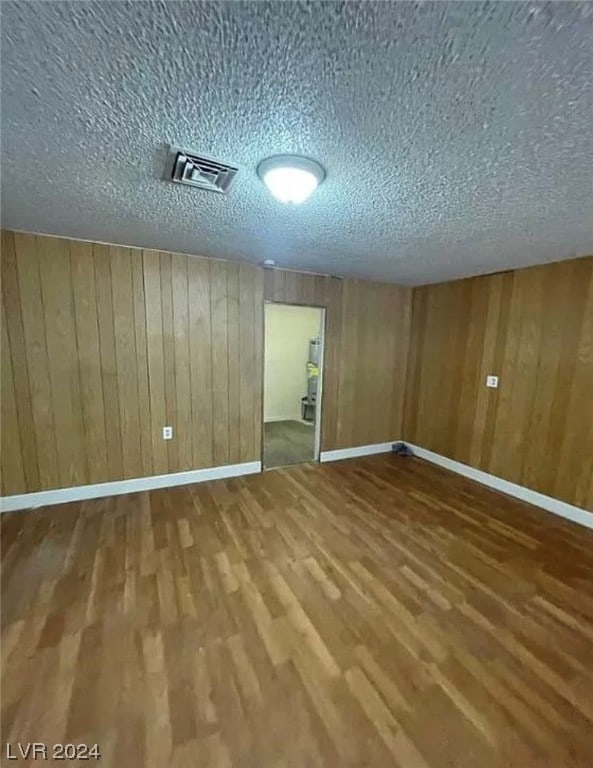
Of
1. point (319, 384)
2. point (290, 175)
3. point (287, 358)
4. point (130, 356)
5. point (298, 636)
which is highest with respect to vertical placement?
point (290, 175)

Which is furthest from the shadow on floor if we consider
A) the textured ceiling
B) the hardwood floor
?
the textured ceiling

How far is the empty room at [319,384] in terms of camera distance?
0.99 meters

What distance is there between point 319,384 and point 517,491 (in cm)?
231

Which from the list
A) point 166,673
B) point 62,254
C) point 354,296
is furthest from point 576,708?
point 62,254

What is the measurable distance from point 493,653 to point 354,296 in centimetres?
347

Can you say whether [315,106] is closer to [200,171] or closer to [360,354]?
[200,171]

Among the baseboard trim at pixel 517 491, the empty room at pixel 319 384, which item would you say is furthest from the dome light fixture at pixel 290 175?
the baseboard trim at pixel 517 491

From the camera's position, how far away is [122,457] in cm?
321

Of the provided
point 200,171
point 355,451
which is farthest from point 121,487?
point 200,171

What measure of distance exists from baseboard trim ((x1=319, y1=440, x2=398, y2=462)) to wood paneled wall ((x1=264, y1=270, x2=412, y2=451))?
0.06m

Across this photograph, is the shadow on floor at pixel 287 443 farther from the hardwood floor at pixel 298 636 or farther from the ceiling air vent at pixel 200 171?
the ceiling air vent at pixel 200 171

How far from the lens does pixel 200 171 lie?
→ 155 centimetres

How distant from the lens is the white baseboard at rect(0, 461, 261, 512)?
2895mm

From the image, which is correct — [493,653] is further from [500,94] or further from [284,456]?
[284,456]
